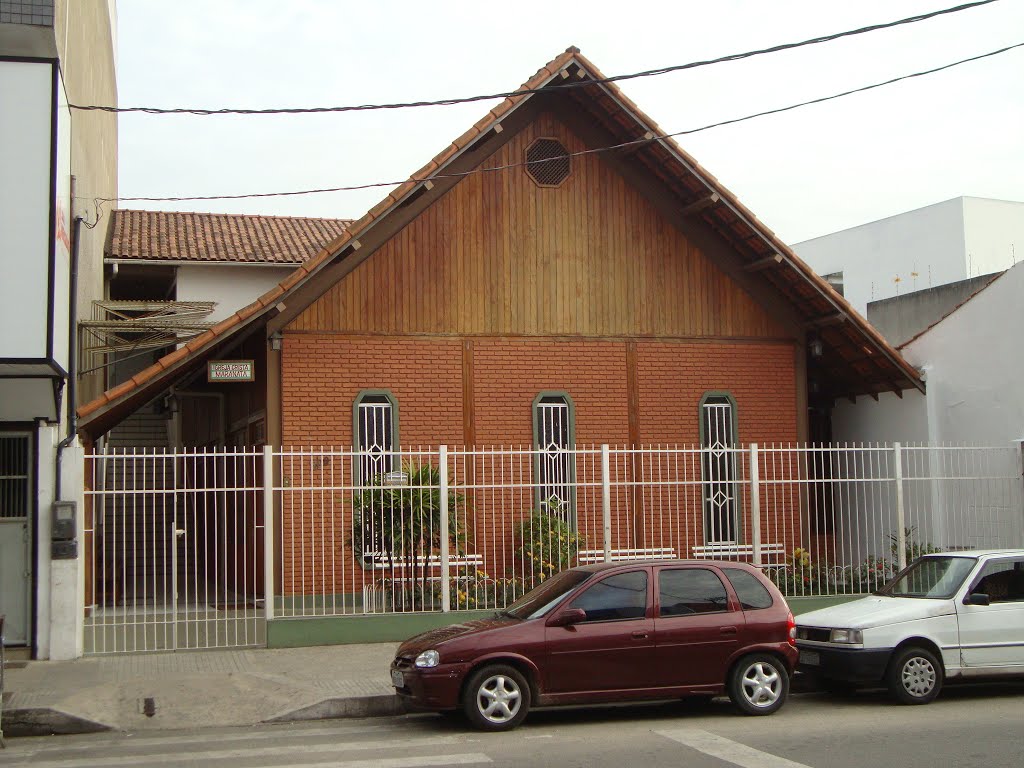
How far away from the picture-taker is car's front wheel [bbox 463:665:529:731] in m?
9.75

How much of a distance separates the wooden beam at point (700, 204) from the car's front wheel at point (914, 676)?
7.89 metres

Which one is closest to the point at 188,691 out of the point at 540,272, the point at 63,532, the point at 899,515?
the point at 63,532

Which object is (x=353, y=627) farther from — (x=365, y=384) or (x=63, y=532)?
(x=365, y=384)

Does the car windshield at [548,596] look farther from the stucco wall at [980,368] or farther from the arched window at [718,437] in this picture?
the stucco wall at [980,368]

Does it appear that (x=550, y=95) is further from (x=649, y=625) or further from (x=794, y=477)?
(x=649, y=625)

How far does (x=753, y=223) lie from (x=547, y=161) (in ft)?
10.2

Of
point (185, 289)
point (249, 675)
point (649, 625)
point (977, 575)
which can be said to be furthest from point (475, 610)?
point (185, 289)

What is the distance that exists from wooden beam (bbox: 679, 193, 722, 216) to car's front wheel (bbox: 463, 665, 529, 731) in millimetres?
9176

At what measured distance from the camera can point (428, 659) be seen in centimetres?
978

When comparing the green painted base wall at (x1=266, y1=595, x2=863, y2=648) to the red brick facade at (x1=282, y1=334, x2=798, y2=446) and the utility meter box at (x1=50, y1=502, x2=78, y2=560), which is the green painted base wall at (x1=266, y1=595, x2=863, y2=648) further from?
the red brick facade at (x1=282, y1=334, x2=798, y2=446)

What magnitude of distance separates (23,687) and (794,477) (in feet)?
37.0

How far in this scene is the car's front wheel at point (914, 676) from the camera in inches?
431

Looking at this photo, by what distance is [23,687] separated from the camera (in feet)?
37.3

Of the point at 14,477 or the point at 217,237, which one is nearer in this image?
the point at 14,477
